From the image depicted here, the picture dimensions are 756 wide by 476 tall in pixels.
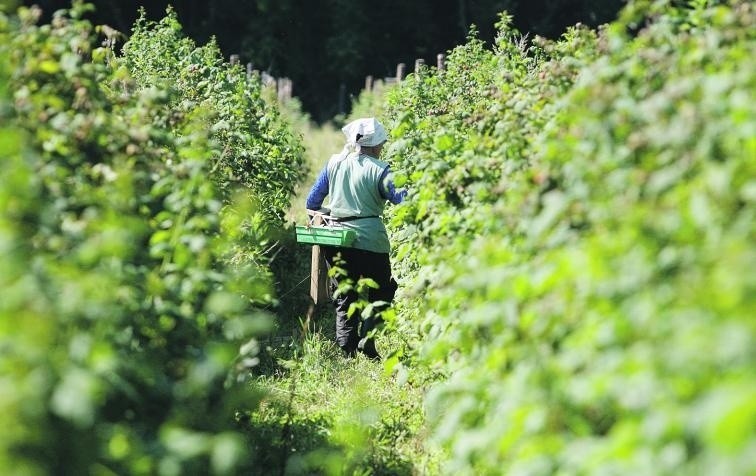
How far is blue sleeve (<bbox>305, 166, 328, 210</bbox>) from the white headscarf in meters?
0.35

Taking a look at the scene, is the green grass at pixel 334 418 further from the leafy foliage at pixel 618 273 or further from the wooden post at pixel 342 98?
the wooden post at pixel 342 98

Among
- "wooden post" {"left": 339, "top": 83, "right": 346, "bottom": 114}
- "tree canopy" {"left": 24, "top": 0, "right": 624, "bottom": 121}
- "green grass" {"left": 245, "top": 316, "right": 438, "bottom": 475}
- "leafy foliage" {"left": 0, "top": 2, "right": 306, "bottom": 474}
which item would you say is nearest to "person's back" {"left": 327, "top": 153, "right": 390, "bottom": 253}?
"green grass" {"left": 245, "top": 316, "right": 438, "bottom": 475}

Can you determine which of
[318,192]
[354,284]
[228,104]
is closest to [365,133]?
[318,192]

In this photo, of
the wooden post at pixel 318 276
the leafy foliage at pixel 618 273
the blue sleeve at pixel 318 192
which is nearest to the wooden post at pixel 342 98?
the wooden post at pixel 318 276

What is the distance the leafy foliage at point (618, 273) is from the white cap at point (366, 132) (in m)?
2.58

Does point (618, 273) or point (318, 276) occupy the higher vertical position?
point (318, 276)

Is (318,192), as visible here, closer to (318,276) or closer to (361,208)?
(361,208)

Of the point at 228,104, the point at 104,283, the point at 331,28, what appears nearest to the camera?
the point at 104,283

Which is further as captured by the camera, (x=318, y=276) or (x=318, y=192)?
(x=318, y=276)

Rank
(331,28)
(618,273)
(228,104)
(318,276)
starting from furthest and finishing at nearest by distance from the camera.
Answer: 1. (331,28)
2. (228,104)
3. (318,276)
4. (618,273)

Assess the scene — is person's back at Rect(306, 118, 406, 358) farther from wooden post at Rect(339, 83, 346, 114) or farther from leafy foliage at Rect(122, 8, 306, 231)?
wooden post at Rect(339, 83, 346, 114)

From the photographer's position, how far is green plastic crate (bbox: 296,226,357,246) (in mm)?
6852

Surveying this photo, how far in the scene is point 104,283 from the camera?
291 centimetres

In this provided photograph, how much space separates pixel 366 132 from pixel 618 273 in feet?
14.5
